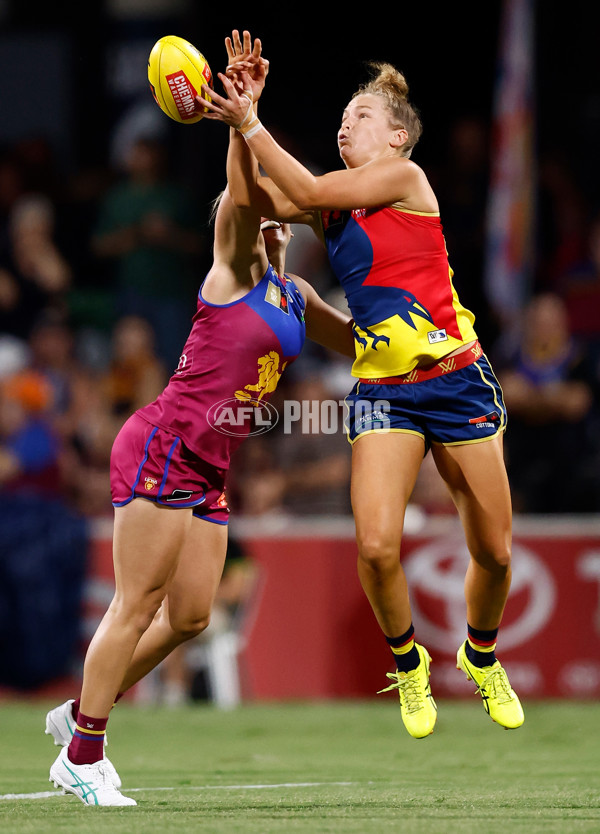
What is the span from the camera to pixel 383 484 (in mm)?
5398

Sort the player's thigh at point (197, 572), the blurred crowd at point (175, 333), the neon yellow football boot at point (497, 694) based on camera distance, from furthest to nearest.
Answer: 1. the blurred crowd at point (175, 333)
2. the neon yellow football boot at point (497, 694)
3. the player's thigh at point (197, 572)

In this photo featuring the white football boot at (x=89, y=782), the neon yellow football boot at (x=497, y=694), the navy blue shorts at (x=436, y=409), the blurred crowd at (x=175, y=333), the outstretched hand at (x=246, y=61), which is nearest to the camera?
the white football boot at (x=89, y=782)

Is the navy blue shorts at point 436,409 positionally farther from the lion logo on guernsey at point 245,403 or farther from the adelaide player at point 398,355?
the lion logo on guernsey at point 245,403

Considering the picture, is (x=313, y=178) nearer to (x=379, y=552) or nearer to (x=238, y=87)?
(x=238, y=87)

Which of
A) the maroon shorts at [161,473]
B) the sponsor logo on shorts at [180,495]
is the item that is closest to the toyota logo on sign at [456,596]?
the maroon shorts at [161,473]

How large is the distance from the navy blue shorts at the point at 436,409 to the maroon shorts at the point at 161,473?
70cm

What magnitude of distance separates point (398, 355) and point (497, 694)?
1.60m

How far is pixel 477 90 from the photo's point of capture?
13109 mm

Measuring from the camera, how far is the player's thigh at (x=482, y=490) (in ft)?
18.2

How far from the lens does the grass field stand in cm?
469

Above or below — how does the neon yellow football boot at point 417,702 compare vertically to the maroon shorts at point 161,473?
below

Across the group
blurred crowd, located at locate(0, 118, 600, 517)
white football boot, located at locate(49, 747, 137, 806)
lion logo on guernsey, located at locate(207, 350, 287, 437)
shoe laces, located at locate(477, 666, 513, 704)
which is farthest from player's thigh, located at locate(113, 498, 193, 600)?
blurred crowd, located at locate(0, 118, 600, 517)

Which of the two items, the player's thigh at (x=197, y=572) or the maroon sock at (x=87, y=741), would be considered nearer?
the maroon sock at (x=87, y=741)

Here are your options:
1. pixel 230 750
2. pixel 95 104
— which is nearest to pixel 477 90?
pixel 95 104
